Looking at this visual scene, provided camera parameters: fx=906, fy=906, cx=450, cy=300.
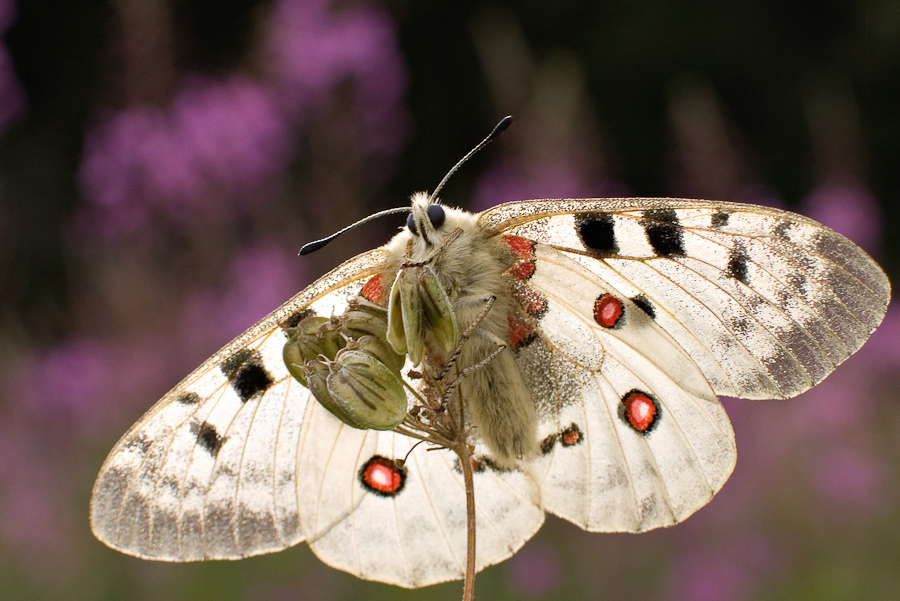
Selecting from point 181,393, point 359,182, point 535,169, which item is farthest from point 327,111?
point 181,393

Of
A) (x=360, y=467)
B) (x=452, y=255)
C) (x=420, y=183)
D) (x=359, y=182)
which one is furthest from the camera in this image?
(x=420, y=183)

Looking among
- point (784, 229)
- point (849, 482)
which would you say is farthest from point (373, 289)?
point (849, 482)

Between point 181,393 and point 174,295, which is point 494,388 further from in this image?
point 174,295

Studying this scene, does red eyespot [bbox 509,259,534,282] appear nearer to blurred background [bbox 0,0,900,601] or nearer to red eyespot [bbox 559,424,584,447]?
red eyespot [bbox 559,424,584,447]

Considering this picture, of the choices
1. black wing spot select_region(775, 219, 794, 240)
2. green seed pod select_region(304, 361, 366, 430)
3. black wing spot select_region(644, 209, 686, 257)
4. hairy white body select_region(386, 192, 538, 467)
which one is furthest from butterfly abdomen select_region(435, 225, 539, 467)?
black wing spot select_region(775, 219, 794, 240)

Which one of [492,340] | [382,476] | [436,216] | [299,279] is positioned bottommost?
[382,476]

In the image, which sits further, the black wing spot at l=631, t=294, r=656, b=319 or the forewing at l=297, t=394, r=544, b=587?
the forewing at l=297, t=394, r=544, b=587

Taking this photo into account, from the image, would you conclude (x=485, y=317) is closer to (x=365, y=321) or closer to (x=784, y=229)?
(x=365, y=321)
